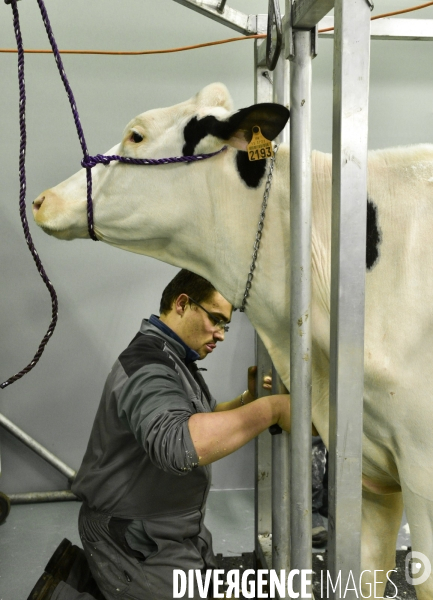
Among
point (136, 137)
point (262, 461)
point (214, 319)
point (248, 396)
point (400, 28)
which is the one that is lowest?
point (262, 461)

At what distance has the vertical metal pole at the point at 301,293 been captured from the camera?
3.74ft

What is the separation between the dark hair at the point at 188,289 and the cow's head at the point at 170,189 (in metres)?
0.25

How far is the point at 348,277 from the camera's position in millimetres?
922

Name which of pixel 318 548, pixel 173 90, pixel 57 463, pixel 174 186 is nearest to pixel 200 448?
pixel 174 186

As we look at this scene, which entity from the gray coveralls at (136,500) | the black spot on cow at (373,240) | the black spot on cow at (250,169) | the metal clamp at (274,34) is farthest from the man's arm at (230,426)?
the metal clamp at (274,34)

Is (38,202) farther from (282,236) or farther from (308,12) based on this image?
(308,12)

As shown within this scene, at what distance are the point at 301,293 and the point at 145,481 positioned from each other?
2.72ft

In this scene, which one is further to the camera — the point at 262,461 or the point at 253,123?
the point at 262,461

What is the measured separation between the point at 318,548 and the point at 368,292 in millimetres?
1842

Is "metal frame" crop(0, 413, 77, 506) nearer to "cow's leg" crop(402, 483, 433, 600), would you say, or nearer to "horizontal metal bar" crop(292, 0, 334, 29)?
"cow's leg" crop(402, 483, 433, 600)

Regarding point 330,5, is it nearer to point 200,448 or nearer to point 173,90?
point 200,448

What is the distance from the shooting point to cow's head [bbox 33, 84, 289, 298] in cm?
137

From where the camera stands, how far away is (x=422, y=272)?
1213mm

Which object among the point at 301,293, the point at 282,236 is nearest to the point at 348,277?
the point at 301,293
